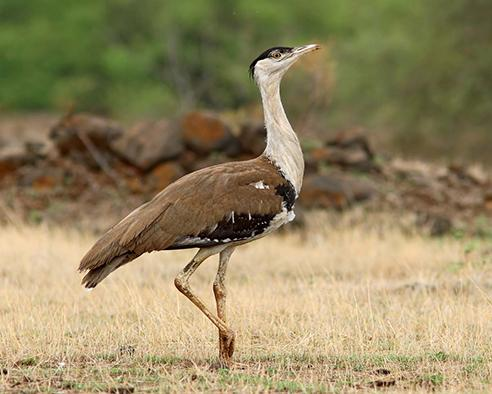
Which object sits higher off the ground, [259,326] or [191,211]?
[191,211]

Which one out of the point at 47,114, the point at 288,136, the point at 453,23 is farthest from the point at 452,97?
the point at 288,136

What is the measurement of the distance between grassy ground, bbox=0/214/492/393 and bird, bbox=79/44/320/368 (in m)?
0.53

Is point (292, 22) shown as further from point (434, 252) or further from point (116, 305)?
point (116, 305)

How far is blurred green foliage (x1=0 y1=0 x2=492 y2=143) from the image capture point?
110 feet

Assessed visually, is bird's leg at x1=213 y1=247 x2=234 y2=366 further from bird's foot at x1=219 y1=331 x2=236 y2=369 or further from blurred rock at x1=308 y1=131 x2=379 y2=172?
blurred rock at x1=308 y1=131 x2=379 y2=172

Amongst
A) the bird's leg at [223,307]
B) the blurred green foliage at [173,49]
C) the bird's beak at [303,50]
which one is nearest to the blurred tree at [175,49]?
the blurred green foliage at [173,49]

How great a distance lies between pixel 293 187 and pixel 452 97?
2124 cm

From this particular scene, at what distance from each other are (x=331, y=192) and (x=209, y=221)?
897 centimetres

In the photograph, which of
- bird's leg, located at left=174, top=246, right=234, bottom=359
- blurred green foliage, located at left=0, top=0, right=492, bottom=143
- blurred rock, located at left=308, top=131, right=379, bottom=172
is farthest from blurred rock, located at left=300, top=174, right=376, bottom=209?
blurred green foliage, located at left=0, top=0, right=492, bottom=143

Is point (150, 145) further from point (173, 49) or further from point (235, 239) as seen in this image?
point (173, 49)

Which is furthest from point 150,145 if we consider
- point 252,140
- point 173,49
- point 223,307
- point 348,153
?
point 173,49

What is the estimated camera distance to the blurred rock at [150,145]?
1589 centimetres

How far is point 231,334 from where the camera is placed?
22.0ft

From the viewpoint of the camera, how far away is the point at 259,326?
7.96 metres
